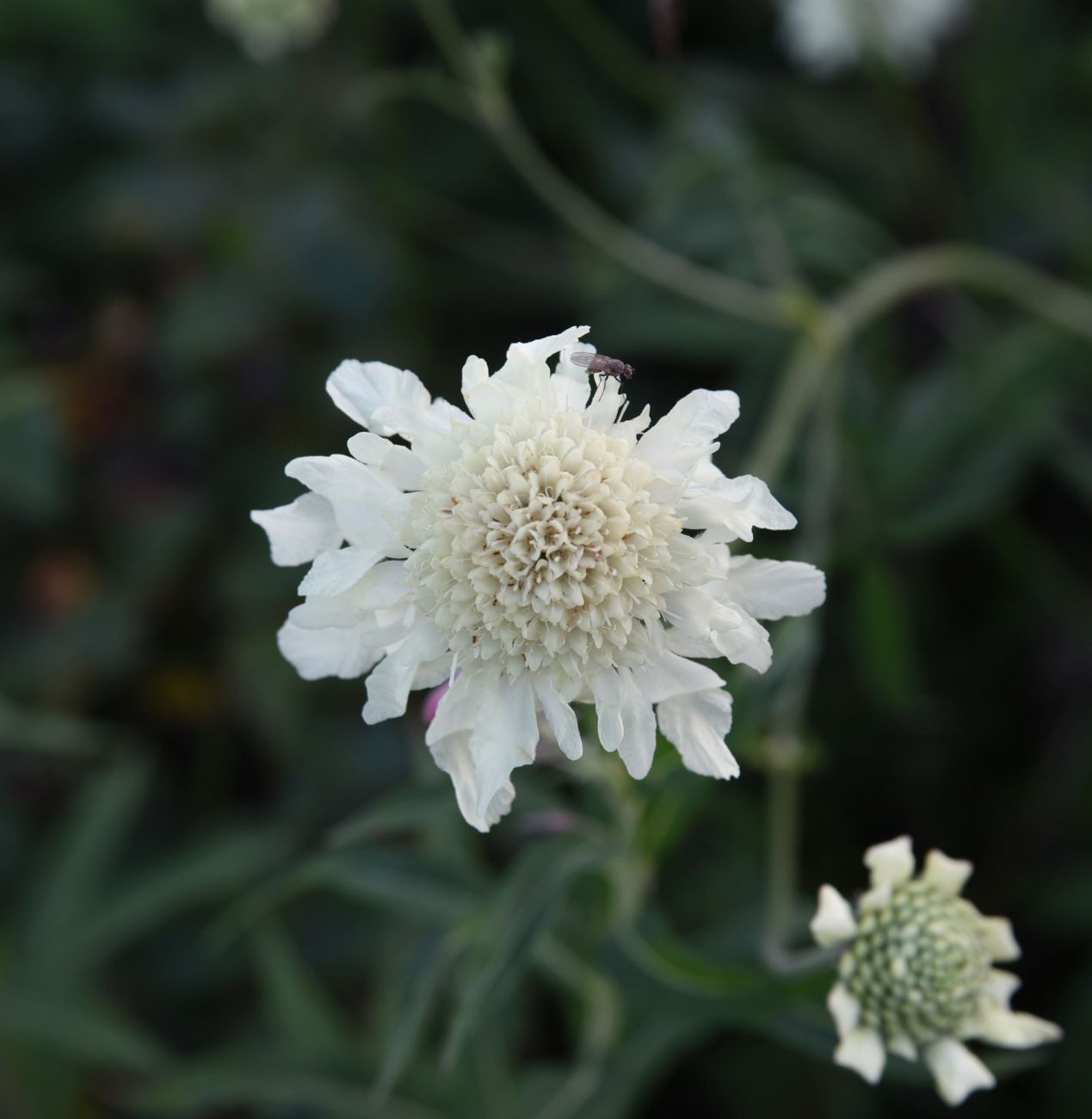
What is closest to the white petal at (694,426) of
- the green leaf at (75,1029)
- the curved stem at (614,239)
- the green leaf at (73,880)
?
the curved stem at (614,239)

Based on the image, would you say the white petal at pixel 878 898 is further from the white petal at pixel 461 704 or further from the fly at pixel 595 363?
the fly at pixel 595 363

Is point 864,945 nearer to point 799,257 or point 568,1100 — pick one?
point 568,1100

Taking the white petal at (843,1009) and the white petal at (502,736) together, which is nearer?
the white petal at (502,736)

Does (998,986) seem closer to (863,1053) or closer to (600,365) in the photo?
(863,1053)

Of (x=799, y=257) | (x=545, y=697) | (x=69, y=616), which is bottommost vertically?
(x=545, y=697)

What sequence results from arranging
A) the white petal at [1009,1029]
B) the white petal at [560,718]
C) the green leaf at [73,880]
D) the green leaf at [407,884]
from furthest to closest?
the green leaf at [73,880] < the green leaf at [407,884] < the white petal at [1009,1029] < the white petal at [560,718]

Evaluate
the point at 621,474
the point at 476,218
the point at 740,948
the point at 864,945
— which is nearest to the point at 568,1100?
the point at 740,948

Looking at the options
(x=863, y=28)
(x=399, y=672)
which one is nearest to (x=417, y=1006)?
(x=399, y=672)
